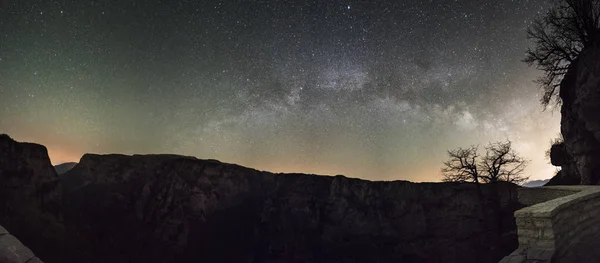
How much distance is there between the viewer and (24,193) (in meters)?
27.0

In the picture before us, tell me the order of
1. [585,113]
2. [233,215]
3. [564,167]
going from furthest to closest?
1. [233,215]
2. [564,167]
3. [585,113]

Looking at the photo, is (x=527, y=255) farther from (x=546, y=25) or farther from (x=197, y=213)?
(x=197, y=213)

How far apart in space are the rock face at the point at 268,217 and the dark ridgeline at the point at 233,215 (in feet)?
0.38

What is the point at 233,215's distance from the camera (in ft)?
131

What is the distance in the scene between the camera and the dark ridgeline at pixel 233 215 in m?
29.2

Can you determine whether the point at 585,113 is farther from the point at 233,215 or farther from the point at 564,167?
the point at 233,215

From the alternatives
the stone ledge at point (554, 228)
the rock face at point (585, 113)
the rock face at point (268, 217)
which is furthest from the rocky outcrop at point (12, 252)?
the rock face at point (268, 217)

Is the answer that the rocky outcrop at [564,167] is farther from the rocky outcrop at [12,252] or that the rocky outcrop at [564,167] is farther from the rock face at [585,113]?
the rocky outcrop at [12,252]

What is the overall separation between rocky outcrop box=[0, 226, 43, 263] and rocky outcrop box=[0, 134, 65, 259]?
103ft

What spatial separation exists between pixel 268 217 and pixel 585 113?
3214 centimetres

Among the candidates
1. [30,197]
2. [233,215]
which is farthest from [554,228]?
[233,215]

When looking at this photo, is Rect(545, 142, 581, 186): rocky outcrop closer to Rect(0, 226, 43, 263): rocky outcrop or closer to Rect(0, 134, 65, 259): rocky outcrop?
Rect(0, 226, 43, 263): rocky outcrop

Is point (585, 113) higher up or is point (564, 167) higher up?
point (585, 113)

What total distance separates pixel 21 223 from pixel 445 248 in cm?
4128
